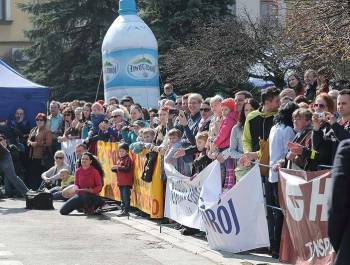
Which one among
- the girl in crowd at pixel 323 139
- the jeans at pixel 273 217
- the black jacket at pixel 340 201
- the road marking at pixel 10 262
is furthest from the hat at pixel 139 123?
the black jacket at pixel 340 201

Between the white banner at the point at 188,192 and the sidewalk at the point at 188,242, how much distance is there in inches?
8.1

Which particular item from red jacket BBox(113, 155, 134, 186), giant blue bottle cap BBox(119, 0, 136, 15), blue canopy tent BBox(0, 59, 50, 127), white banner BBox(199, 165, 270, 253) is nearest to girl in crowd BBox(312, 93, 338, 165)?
white banner BBox(199, 165, 270, 253)

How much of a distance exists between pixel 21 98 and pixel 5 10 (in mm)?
30821

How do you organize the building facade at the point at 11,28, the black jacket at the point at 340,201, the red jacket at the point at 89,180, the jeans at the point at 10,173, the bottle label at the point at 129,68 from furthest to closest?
the building facade at the point at 11,28, the bottle label at the point at 129,68, the jeans at the point at 10,173, the red jacket at the point at 89,180, the black jacket at the point at 340,201

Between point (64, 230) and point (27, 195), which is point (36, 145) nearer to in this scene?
point (27, 195)

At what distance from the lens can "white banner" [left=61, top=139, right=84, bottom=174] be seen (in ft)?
60.0

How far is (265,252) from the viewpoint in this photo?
1026 cm

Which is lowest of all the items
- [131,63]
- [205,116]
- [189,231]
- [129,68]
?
[189,231]

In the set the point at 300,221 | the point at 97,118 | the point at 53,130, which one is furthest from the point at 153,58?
the point at 300,221

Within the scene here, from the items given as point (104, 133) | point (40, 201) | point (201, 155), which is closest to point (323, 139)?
point (201, 155)

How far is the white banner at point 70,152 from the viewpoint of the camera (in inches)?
720

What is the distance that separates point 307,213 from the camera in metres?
8.81

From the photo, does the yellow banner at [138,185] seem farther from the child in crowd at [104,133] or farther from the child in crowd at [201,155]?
the child in crowd at [201,155]

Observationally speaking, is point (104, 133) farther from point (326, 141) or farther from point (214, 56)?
point (214, 56)
